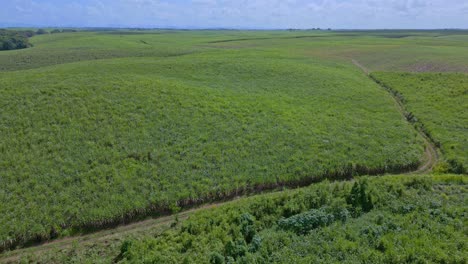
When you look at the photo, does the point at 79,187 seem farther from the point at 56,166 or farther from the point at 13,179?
the point at 13,179

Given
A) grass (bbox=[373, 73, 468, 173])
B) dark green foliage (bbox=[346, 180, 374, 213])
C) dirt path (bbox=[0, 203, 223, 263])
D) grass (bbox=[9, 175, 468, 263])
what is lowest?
dirt path (bbox=[0, 203, 223, 263])

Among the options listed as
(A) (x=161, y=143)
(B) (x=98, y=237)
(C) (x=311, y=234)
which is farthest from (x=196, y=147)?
(C) (x=311, y=234)

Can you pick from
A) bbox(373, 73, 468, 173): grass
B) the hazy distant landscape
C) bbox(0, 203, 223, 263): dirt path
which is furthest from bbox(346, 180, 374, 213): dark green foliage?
bbox(373, 73, 468, 173): grass

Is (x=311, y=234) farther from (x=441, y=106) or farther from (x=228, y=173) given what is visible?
(x=441, y=106)

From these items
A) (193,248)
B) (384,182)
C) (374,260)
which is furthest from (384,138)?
(193,248)

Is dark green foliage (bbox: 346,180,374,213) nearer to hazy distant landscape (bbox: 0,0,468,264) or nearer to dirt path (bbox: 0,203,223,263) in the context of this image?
hazy distant landscape (bbox: 0,0,468,264)
